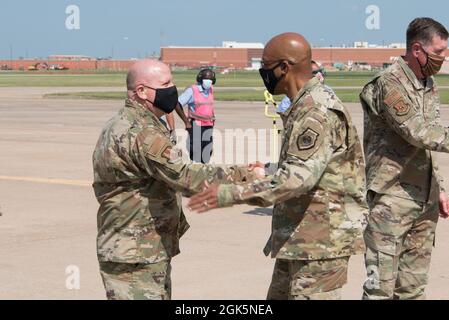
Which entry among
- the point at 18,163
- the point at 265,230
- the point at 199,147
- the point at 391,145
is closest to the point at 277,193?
the point at 391,145

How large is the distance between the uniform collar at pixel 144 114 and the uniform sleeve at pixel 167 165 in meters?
0.10

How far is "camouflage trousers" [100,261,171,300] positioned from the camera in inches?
188

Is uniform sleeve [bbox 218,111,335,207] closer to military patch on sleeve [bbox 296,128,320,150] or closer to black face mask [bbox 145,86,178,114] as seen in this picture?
military patch on sleeve [bbox 296,128,320,150]

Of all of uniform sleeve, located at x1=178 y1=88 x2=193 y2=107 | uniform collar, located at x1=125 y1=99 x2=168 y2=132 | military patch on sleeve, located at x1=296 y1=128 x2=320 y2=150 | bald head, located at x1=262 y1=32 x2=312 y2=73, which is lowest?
uniform sleeve, located at x1=178 y1=88 x2=193 y2=107

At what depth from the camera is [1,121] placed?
29.1 metres

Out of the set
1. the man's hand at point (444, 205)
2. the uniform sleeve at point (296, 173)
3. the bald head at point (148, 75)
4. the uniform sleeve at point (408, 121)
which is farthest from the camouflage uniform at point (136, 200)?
Answer: the man's hand at point (444, 205)

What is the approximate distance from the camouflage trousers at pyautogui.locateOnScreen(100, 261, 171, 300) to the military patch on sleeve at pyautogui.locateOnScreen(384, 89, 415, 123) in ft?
5.74

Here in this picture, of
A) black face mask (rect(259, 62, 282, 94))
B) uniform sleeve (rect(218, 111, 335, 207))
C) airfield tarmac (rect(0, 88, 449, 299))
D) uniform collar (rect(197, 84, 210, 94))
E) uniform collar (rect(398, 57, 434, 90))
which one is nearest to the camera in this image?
uniform sleeve (rect(218, 111, 335, 207))

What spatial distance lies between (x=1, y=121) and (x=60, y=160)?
12543 mm

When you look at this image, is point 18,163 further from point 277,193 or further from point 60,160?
point 277,193

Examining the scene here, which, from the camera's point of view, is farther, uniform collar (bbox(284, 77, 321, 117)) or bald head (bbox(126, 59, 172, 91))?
bald head (bbox(126, 59, 172, 91))

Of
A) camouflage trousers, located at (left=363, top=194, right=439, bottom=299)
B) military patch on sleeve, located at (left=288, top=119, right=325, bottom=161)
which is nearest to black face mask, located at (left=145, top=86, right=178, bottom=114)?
military patch on sleeve, located at (left=288, top=119, right=325, bottom=161)

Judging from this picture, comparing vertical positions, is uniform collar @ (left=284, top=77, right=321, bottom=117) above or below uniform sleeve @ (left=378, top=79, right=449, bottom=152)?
above

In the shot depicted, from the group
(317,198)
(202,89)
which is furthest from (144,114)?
(202,89)
